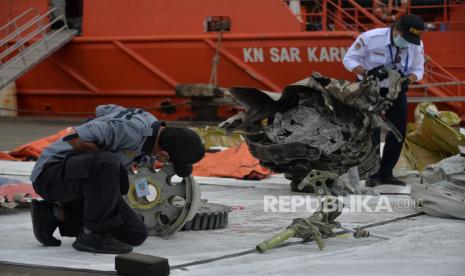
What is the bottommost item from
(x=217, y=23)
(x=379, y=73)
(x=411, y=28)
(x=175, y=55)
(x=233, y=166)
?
(x=233, y=166)

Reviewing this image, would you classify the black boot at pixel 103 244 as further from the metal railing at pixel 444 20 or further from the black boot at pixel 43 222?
the metal railing at pixel 444 20

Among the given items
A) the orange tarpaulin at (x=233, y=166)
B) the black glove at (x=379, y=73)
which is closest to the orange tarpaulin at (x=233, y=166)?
the orange tarpaulin at (x=233, y=166)

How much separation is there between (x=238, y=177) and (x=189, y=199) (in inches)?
Answer: 123

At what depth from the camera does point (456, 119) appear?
8641 millimetres

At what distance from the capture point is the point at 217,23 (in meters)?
15.1

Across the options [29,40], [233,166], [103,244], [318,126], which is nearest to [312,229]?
[103,244]

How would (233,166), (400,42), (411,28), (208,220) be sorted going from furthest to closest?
(233,166) → (400,42) → (411,28) → (208,220)

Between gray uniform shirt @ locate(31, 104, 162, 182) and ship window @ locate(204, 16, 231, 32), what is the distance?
1086 cm

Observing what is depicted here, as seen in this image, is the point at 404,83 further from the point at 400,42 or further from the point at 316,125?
the point at 316,125

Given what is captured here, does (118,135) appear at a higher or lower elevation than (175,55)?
higher

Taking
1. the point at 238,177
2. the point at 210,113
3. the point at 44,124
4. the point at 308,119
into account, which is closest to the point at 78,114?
the point at 44,124

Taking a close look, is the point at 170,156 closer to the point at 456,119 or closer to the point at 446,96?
the point at 456,119

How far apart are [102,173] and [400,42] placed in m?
3.76

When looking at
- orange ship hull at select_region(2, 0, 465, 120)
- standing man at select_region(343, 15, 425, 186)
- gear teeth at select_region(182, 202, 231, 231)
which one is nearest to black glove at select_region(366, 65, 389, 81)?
standing man at select_region(343, 15, 425, 186)
